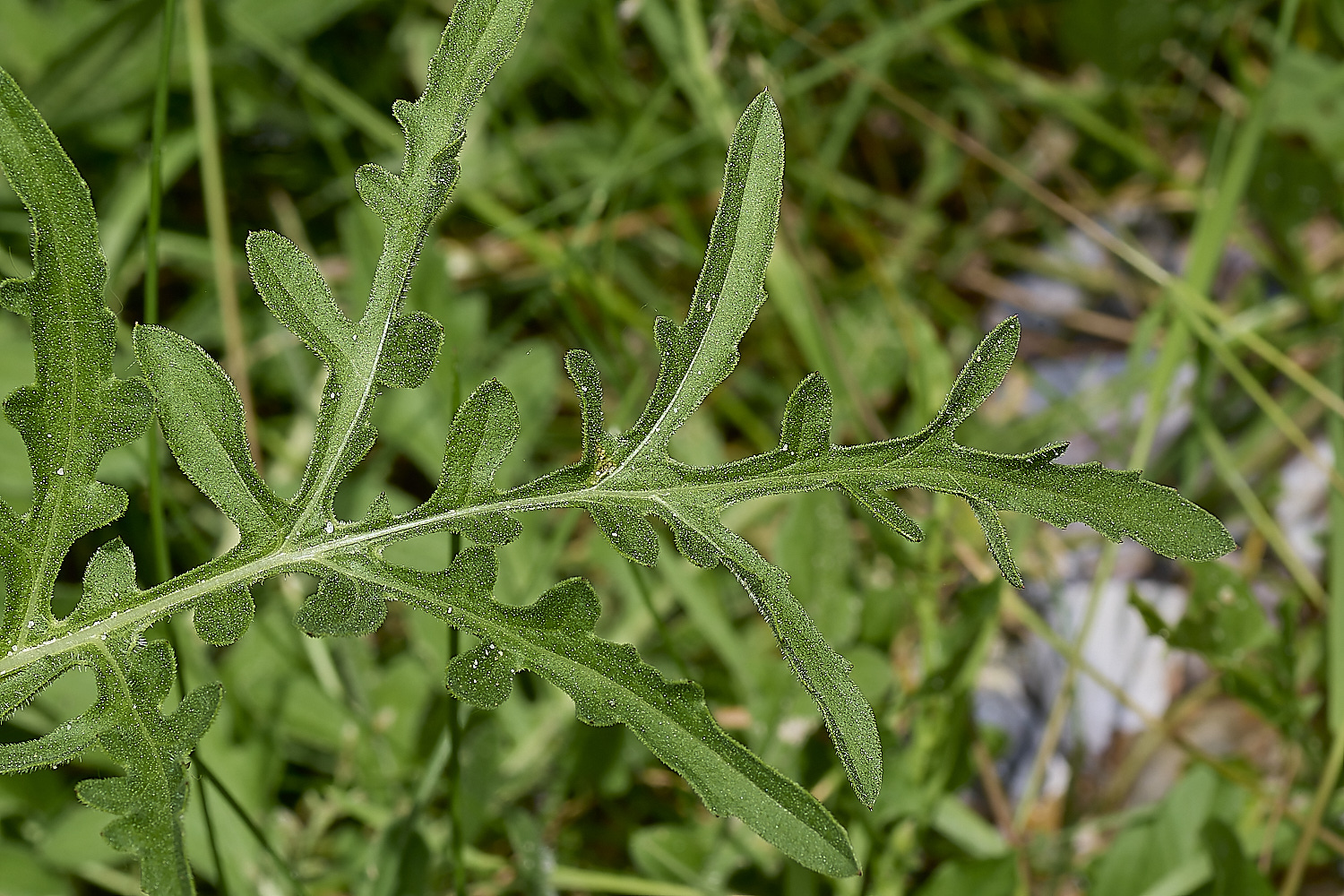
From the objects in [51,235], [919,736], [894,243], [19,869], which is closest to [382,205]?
[51,235]

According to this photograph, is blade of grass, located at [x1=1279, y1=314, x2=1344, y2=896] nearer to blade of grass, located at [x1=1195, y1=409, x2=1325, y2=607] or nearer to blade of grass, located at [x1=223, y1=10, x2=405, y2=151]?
blade of grass, located at [x1=1195, y1=409, x2=1325, y2=607]

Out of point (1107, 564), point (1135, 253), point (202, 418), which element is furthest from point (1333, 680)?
point (202, 418)

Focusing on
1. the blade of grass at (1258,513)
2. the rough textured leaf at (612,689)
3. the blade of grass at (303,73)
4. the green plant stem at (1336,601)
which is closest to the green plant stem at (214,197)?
the blade of grass at (303,73)

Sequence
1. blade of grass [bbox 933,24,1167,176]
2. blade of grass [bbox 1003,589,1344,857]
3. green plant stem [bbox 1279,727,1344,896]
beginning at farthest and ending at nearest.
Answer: blade of grass [bbox 933,24,1167,176] < blade of grass [bbox 1003,589,1344,857] < green plant stem [bbox 1279,727,1344,896]

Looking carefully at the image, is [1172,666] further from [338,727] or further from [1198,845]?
[338,727]

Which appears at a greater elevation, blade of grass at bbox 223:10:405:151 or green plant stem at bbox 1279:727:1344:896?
blade of grass at bbox 223:10:405:151

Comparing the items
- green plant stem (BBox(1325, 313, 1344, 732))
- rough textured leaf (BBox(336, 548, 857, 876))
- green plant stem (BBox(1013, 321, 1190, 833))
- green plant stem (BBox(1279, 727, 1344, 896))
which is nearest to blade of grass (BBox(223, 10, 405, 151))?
rough textured leaf (BBox(336, 548, 857, 876))
